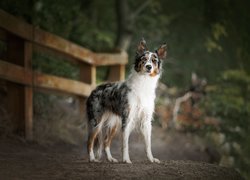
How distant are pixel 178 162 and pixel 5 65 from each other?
316 cm

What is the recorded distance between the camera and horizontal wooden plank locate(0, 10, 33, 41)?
8.99 m

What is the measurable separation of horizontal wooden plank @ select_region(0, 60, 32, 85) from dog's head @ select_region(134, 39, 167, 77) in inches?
87.5

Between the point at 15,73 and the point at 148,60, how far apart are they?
265 cm

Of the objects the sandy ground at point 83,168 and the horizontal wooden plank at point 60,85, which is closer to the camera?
the sandy ground at point 83,168

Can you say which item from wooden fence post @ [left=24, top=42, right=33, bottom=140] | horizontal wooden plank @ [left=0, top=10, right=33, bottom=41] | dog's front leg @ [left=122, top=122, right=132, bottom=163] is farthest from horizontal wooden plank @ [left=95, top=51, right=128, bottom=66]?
dog's front leg @ [left=122, top=122, right=132, bottom=163]

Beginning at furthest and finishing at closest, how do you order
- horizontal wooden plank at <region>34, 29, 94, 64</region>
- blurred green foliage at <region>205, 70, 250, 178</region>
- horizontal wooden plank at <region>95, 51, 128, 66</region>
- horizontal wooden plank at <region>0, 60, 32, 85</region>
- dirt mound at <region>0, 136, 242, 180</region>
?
blurred green foliage at <region>205, 70, 250, 178</region>, horizontal wooden plank at <region>95, 51, 128, 66</region>, horizontal wooden plank at <region>34, 29, 94, 64</region>, horizontal wooden plank at <region>0, 60, 32, 85</region>, dirt mound at <region>0, 136, 242, 180</region>

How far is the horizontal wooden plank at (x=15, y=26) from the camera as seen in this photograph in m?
8.99

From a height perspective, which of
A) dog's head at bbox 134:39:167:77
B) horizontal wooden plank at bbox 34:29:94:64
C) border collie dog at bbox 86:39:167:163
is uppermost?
horizontal wooden plank at bbox 34:29:94:64

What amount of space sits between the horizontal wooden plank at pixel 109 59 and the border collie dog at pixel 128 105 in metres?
3.98

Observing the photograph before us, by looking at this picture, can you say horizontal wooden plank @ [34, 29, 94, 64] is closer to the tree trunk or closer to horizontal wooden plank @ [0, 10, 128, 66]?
horizontal wooden plank @ [0, 10, 128, 66]

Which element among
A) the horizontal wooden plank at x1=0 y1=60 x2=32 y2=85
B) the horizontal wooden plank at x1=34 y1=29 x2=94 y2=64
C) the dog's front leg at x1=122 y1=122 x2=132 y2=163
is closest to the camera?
the dog's front leg at x1=122 y1=122 x2=132 y2=163

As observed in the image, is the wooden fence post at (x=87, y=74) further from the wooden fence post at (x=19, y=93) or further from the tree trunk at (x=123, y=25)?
the tree trunk at (x=123, y=25)

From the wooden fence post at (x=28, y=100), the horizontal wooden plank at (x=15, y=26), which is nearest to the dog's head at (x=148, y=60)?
the horizontal wooden plank at (x=15, y=26)

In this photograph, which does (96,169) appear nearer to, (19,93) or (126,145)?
(126,145)
